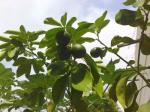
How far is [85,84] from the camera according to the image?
1540 millimetres

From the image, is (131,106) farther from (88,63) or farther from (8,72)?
(8,72)

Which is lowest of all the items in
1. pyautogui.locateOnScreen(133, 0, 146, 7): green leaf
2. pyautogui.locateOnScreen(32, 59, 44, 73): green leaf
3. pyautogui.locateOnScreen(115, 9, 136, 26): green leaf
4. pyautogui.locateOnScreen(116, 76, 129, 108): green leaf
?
pyautogui.locateOnScreen(116, 76, 129, 108): green leaf

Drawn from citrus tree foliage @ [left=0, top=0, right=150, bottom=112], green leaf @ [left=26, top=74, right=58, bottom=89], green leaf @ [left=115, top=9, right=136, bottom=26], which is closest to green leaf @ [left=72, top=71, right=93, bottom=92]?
citrus tree foliage @ [left=0, top=0, right=150, bottom=112]

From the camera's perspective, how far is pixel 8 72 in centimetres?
238

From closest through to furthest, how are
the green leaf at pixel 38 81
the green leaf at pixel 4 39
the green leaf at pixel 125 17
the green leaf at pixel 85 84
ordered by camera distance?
the green leaf at pixel 85 84
the green leaf at pixel 125 17
the green leaf at pixel 38 81
the green leaf at pixel 4 39

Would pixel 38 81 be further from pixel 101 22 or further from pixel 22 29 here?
pixel 101 22

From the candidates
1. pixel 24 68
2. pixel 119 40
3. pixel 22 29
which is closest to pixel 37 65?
pixel 24 68

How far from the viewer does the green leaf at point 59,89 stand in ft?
5.27

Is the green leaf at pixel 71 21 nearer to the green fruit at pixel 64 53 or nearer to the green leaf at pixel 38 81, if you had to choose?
the green fruit at pixel 64 53

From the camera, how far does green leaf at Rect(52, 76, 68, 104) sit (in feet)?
5.27

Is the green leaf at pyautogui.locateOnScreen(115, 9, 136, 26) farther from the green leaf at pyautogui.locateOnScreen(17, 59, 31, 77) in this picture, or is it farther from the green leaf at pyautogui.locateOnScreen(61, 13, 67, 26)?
the green leaf at pyautogui.locateOnScreen(17, 59, 31, 77)

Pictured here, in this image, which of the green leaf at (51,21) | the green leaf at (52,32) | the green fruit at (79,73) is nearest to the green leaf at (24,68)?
the green leaf at (51,21)

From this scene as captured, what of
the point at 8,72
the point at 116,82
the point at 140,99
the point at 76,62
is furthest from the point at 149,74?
the point at 76,62

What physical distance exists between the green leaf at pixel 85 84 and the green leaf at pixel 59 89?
7 cm
